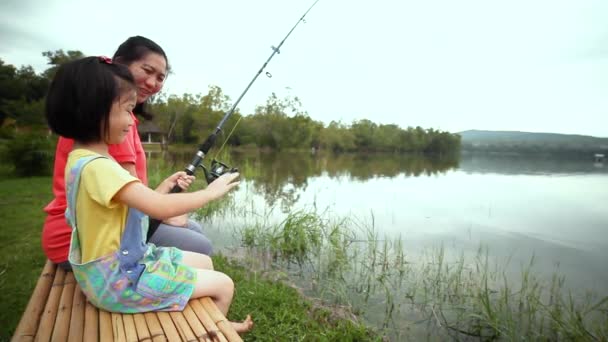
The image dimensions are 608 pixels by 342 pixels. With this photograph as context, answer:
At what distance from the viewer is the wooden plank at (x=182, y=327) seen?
1.15m

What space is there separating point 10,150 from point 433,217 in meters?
10.8

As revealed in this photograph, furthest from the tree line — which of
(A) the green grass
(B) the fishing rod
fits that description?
(B) the fishing rod

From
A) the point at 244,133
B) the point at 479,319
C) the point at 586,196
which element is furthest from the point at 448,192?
the point at 244,133

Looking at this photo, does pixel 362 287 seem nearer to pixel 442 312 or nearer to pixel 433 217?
pixel 442 312

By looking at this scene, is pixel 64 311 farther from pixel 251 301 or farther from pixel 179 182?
pixel 251 301

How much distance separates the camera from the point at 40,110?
47.6 feet

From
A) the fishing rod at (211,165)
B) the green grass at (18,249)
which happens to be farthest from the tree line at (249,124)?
the fishing rod at (211,165)

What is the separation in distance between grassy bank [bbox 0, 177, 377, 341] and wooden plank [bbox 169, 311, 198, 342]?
3.99 ft

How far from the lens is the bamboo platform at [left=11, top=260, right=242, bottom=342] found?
1.15 meters

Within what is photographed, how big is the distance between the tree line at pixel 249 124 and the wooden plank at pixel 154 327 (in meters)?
18.0

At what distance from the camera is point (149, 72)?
208cm

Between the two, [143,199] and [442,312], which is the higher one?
[143,199]

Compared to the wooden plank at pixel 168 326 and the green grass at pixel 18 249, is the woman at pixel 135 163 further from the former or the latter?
the green grass at pixel 18 249

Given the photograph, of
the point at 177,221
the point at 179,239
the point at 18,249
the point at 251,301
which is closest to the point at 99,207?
the point at 179,239
